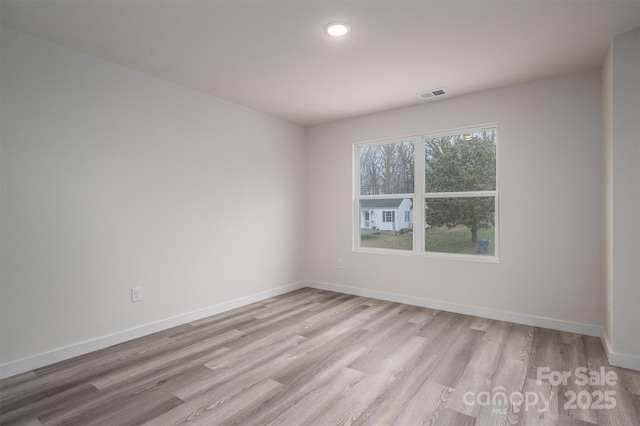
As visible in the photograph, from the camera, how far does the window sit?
145 inches

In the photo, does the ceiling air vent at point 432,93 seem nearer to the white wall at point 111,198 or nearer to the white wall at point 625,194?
the white wall at point 625,194

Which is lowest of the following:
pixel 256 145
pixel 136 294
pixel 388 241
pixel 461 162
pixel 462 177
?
pixel 136 294

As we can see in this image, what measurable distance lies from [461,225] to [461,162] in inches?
28.9

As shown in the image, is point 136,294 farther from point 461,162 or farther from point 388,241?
point 461,162

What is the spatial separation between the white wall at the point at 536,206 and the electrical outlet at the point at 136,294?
9.47 ft

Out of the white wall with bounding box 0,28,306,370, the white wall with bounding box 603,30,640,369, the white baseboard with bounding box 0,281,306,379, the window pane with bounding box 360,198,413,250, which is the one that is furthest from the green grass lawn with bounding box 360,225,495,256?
the white baseboard with bounding box 0,281,306,379

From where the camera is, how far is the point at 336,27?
231 cm

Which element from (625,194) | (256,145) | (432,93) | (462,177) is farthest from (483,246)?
(256,145)

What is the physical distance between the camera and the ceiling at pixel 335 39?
6.91 feet

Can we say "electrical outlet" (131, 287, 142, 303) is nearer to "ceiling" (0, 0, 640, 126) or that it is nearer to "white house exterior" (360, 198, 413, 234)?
"ceiling" (0, 0, 640, 126)

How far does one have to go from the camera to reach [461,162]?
3832 millimetres

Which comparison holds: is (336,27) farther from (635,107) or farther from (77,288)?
(77,288)

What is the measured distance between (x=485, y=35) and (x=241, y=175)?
2.87 metres

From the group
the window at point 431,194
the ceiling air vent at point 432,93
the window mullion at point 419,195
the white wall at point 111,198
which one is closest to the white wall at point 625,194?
the window at point 431,194
